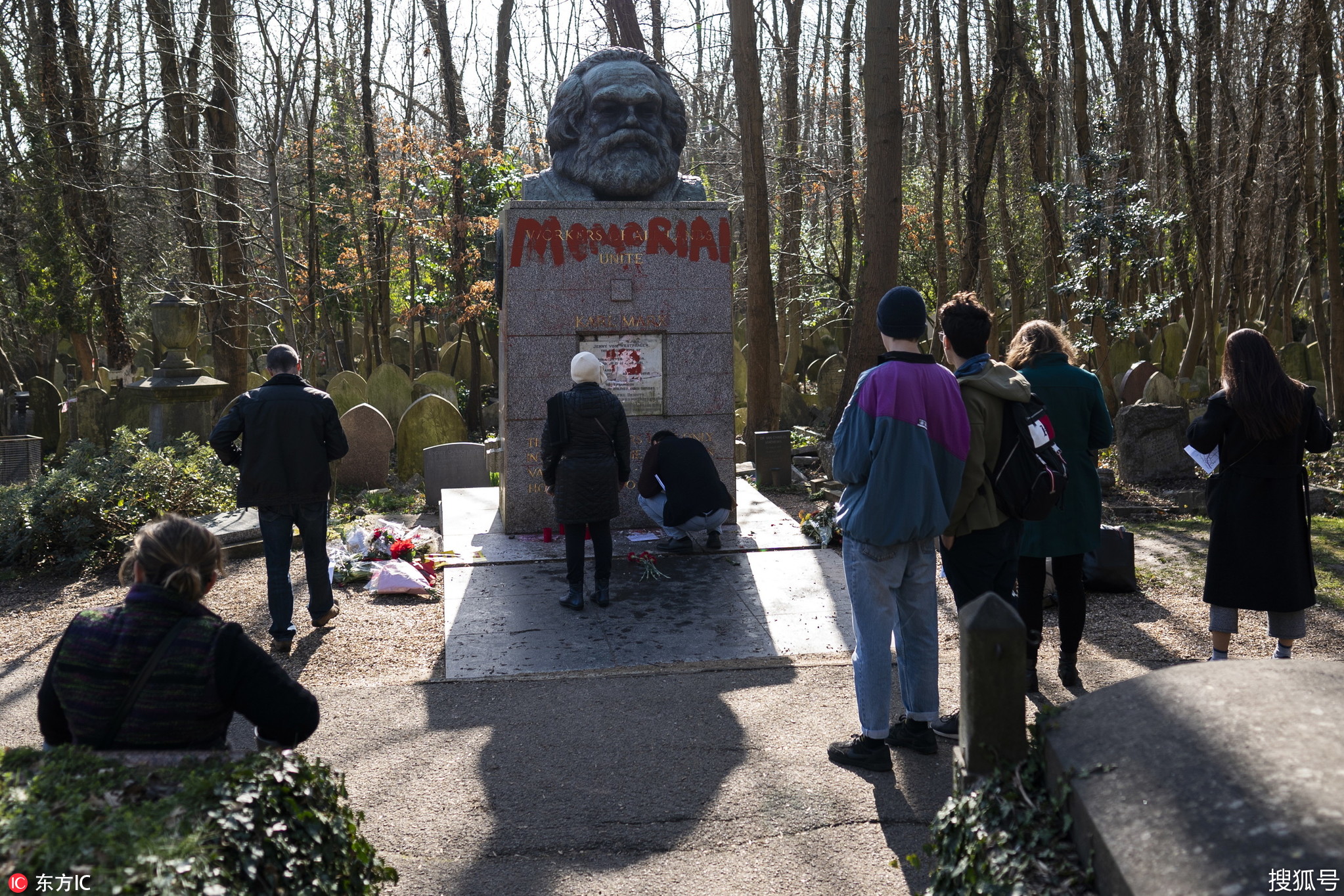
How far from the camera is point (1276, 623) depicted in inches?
190

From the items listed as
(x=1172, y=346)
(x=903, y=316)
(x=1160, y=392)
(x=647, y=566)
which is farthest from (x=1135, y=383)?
(x=903, y=316)

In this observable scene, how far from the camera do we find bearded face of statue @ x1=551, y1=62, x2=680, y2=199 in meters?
8.41

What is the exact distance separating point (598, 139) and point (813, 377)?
14676mm

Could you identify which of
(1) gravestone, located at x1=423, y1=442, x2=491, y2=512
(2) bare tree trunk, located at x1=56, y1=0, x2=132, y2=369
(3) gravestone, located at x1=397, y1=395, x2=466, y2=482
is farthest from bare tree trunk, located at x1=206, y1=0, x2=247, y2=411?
(1) gravestone, located at x1=423, y1=442, x2=491, y2=512

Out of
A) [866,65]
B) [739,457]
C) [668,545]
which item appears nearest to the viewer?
[668,545]

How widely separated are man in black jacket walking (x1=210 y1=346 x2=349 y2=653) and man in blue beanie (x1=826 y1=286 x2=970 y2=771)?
3273 millimetres

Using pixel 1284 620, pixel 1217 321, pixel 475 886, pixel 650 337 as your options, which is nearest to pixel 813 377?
pixel 1217 321

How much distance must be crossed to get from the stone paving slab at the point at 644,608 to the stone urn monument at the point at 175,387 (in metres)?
4.56

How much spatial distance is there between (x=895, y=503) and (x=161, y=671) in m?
2.54

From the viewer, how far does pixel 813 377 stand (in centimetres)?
2267

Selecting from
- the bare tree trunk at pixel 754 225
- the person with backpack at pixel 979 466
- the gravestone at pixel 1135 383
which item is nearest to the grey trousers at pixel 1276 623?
the person with backpack at pixel 979 466

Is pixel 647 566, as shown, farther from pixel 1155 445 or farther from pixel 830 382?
pixel 830 382

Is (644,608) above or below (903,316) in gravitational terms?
below

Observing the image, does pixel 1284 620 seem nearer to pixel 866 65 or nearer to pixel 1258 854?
pixel 1258 854
